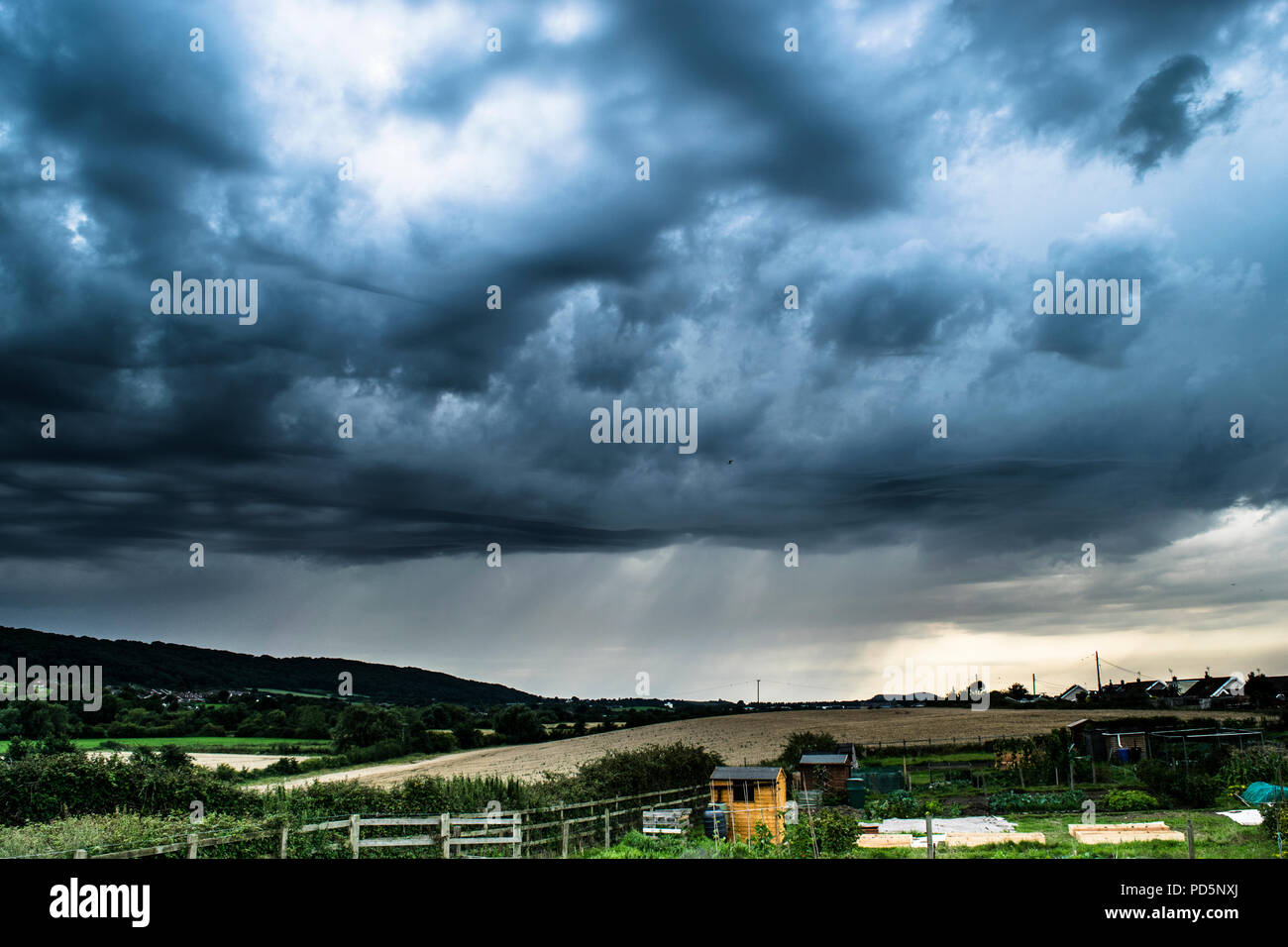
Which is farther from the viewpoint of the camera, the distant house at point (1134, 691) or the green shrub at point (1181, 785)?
the distant house at point (1134, 691)

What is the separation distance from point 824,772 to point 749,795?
9161 millimetres

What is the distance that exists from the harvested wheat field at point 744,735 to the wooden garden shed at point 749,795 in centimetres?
1912

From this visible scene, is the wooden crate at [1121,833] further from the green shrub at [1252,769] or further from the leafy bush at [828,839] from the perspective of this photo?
the green shrub at [1252,769]

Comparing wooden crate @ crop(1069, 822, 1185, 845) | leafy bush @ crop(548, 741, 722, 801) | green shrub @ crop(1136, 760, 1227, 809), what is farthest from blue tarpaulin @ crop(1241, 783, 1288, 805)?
leafy bush @ crop(548, 741, 722, 801)

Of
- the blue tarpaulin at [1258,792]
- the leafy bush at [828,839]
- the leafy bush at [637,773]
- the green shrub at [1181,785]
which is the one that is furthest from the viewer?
the leafy bush at [637,773]

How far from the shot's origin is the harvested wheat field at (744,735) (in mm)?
58375

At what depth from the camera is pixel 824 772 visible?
129ft

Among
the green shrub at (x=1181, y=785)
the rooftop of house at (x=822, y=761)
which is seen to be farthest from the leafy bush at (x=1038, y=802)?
the rooftop of house at (x=822, y=761)

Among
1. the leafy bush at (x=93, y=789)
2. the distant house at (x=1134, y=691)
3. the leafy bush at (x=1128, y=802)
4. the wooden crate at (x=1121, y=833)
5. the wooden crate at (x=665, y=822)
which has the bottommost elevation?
the distant house at (x=1134, y=691)

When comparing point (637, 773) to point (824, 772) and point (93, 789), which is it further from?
point (93, 789)

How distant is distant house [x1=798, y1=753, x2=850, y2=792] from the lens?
128 ft

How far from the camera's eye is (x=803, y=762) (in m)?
39.4

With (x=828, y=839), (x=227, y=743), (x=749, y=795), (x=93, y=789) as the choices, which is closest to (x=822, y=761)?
(x=749, y=795)
